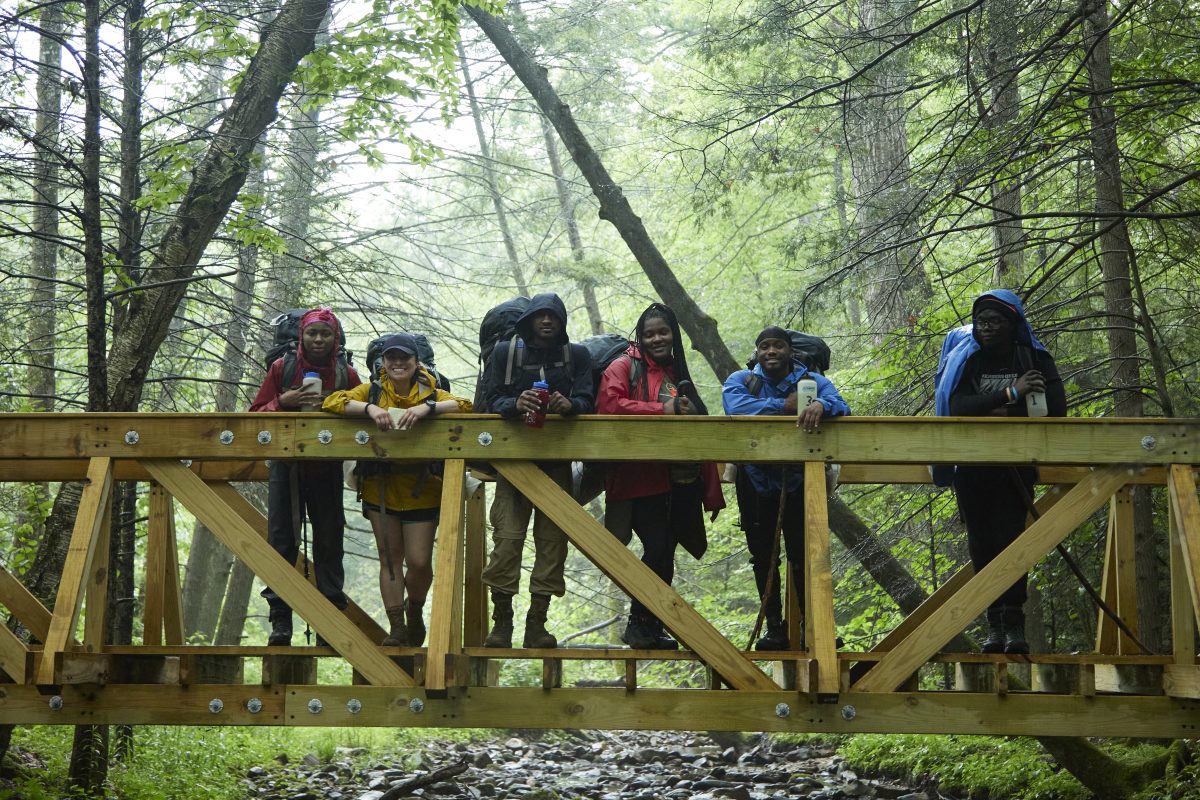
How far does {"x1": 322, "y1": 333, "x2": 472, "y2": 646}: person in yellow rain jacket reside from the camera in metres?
6.05

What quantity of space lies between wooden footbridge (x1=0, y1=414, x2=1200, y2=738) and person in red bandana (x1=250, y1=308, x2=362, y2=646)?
27.9 inches

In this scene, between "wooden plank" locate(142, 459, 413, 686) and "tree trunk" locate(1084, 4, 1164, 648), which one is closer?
"wooden plank" locate(142, 459, 413, 686)

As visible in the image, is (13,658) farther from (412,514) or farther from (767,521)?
(767,521)

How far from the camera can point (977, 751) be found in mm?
10414

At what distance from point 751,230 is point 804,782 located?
13.0 m

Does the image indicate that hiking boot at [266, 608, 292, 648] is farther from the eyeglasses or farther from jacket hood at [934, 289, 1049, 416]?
the eyeglasses

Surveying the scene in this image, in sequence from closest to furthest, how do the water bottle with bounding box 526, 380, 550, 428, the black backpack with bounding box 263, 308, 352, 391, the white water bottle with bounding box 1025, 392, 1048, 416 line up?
the water bottle with bounding box 526, 380, 550, 428
the white water bottle with bounding box 1025, 392, 1048, 416
the black backpack with bounding box 263, 308, 352, 391

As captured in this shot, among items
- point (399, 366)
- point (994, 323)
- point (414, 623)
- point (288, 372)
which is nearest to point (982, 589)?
point (994, 323)

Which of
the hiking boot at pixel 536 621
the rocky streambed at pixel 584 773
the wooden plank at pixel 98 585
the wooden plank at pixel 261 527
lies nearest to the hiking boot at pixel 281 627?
the wooden plank at pixel 261 527

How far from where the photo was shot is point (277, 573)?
214 inches

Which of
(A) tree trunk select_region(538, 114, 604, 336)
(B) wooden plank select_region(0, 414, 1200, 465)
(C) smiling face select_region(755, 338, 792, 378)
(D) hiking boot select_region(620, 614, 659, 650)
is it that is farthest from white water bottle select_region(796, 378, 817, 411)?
(A) tree trunk select_region(538, 114, 604, 336)

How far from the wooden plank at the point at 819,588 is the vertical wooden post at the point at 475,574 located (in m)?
2.06

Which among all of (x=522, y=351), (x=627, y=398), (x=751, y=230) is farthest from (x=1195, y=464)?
(x=751, y=230)

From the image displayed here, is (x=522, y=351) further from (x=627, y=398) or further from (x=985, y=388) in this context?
(x=985, y=388)
